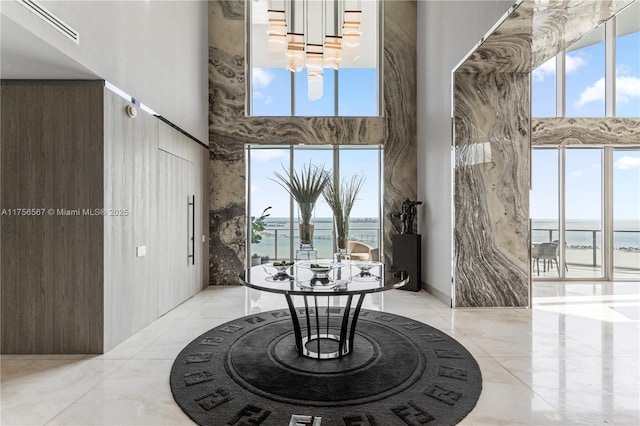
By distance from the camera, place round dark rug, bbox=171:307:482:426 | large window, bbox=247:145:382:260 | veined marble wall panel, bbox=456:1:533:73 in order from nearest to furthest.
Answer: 1. round dark rug, bbox=171:307:482:426
2. veined marble wall panel, bbox=456:1:533:73
3. large window, bbox=247:145:382:260

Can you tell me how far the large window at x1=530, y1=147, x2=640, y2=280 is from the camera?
644 cm

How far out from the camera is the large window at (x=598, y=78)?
6.34m

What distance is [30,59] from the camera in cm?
273

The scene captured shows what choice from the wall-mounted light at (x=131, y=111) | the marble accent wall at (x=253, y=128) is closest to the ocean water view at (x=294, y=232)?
the marble accent wall at (x=253, y=128)

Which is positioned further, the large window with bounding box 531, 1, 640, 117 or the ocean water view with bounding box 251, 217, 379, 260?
the ocean water view with bounding box 251, 217, 379, 260

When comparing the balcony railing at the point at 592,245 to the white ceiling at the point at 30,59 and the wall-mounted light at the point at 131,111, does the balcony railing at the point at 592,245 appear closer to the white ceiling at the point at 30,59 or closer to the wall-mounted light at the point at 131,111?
the wall-mounted light at the point at 131,111

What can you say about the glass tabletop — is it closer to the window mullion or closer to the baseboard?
the baseboard

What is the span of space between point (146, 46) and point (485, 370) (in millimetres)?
4745

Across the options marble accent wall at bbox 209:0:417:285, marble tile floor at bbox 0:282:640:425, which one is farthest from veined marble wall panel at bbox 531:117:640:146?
marble tile floor at bbox 0:282:640:425

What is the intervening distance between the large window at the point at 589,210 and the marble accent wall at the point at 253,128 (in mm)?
2667

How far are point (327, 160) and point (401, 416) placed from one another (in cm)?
541

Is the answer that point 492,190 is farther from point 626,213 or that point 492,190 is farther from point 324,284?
point 626,213

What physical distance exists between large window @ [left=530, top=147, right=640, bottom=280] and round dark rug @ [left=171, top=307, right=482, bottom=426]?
4.49m

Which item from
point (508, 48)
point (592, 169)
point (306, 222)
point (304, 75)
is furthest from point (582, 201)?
point (306, 222)
